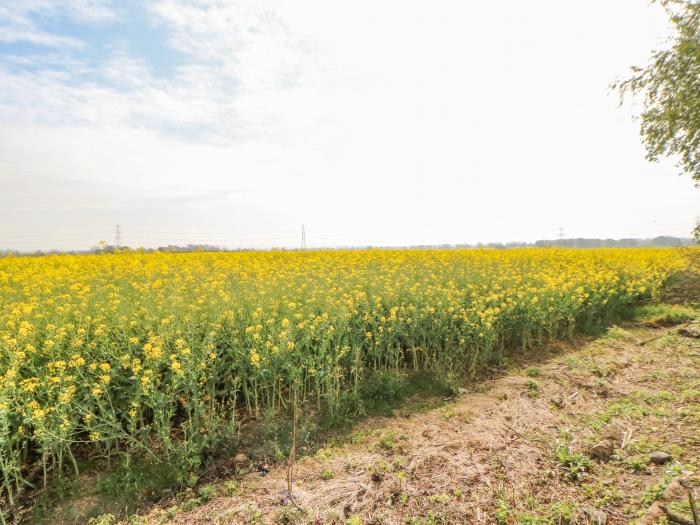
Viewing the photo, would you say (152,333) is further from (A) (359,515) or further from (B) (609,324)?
(B) (609,324)

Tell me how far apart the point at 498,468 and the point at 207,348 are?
3469 mm

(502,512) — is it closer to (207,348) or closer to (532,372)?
(207,348)

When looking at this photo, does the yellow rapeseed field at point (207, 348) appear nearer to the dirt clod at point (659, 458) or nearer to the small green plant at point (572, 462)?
the small green plant at point (572, 462)

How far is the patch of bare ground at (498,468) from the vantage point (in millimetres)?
3305

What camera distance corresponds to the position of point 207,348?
4.47 meters

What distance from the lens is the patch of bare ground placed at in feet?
10.8

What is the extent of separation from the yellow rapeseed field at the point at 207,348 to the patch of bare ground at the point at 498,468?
775 millimetres

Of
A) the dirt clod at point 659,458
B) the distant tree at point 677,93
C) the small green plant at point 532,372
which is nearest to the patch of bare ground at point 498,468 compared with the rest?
the dirt clod at point 659,458

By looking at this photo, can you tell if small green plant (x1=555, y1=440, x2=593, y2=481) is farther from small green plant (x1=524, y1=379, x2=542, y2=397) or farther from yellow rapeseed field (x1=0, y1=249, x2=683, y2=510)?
yellow rapeseed field (x1=0, y1=249, x2=683, y2=510)

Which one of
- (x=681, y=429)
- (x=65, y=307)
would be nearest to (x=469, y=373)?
(x=681, y=429)

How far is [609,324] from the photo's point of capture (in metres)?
10.6

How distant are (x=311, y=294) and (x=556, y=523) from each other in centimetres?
485

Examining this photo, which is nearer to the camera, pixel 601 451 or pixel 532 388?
pixel 601 451

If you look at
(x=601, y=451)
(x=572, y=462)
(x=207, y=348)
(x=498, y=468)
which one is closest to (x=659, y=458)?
(x=601, y=451)
